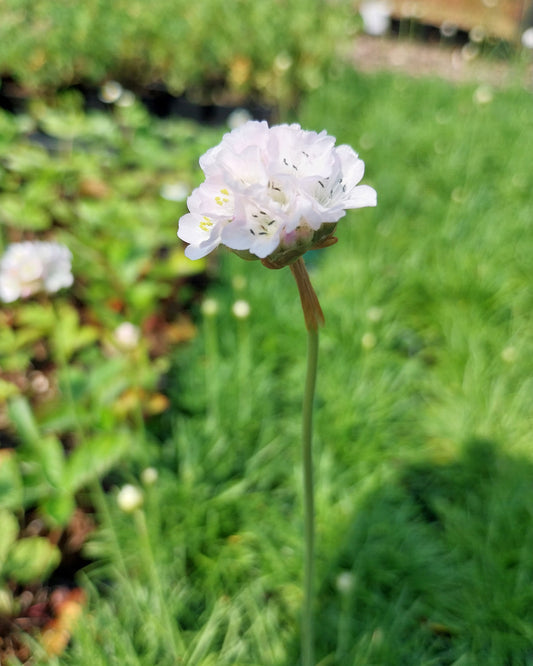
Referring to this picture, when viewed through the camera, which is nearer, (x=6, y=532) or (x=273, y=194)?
(x=273, y=194)

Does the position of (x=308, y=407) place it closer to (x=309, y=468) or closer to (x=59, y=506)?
(x=309, y=468)

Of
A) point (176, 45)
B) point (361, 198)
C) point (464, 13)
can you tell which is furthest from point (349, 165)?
point (464, 13)

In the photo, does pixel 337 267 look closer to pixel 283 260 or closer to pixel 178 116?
pixel 283 260

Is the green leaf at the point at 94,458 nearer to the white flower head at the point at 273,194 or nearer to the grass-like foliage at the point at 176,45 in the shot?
the white flower head at the point at 273,194

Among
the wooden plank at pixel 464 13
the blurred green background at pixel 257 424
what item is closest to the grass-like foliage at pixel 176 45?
the blurred green background at pixel 257 424

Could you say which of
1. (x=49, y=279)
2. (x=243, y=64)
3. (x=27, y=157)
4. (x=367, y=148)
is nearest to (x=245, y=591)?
(x=49, y=279)

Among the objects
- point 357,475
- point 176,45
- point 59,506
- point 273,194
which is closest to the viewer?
point 273,194
